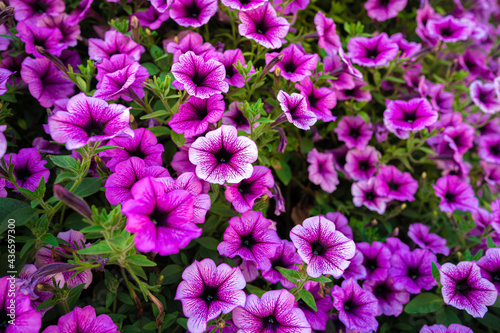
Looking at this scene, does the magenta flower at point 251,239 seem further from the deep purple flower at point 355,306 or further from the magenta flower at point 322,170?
the magenta flower at point 322,170

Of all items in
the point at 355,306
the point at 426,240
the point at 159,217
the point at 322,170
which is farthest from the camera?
the point at 322,170

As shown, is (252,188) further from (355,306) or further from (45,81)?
(45,81)

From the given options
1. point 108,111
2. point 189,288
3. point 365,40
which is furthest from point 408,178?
point 108,111

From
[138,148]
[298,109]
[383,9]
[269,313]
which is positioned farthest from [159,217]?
[383,9]

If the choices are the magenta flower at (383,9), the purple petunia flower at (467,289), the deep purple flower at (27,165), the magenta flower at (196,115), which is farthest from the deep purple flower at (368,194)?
the deep purple flower at (27,165)

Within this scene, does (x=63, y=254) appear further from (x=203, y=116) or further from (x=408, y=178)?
(x=408, y=178)

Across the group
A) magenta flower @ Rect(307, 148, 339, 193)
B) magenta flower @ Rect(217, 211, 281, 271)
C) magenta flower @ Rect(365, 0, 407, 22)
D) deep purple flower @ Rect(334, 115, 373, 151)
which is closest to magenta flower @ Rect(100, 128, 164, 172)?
magenta flower @ Rect(217, 211, 281, 271)
